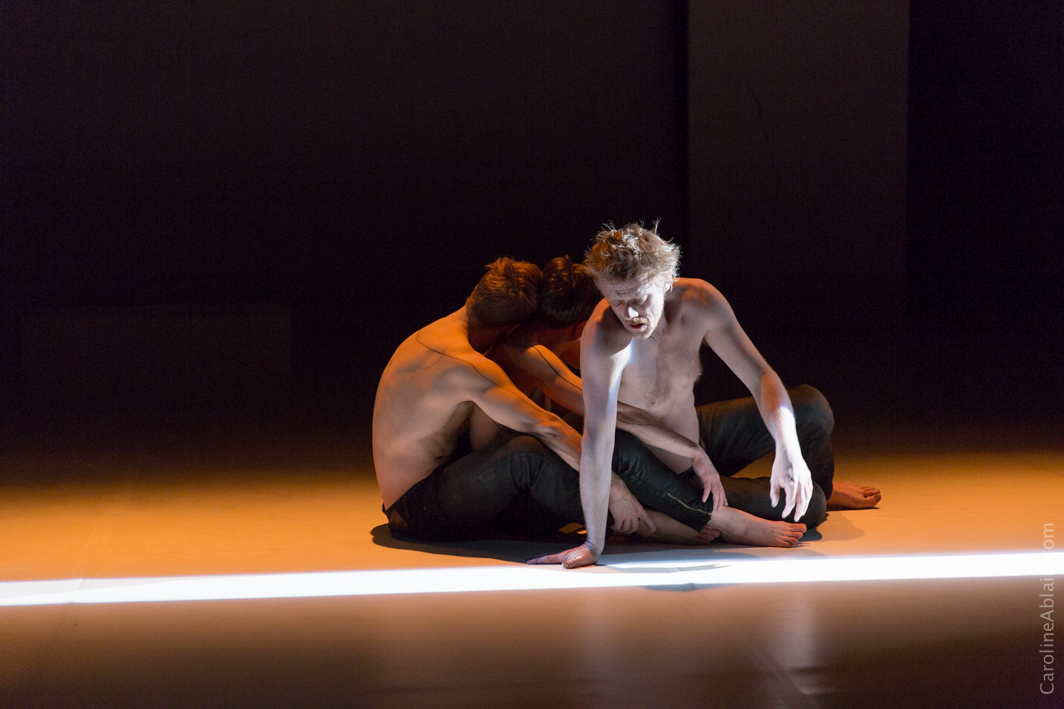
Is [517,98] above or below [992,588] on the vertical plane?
above

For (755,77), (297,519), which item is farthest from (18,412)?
(755,77)

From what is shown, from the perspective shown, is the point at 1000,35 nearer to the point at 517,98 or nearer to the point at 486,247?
the point at 517,98

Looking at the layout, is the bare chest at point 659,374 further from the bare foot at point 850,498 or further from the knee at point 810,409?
the bare foot at point 850,498

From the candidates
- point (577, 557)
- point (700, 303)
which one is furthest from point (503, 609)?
point (700, 303)

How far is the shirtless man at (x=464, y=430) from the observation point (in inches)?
129

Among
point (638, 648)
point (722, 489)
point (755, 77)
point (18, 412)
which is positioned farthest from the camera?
point (755, 77)

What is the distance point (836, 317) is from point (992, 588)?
291 inches

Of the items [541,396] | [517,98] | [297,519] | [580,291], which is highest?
[517,98]

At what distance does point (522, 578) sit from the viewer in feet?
10.3

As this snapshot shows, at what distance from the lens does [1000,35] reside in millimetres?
11062

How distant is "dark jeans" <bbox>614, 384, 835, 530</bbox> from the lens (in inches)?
131

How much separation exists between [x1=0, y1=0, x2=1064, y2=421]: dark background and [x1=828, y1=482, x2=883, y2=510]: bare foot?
585cm

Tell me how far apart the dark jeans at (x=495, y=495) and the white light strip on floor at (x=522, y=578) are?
227 millimetres

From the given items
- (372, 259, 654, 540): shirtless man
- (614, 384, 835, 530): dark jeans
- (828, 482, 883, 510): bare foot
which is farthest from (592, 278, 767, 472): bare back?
(828, 482, 883, 510): bare foot
